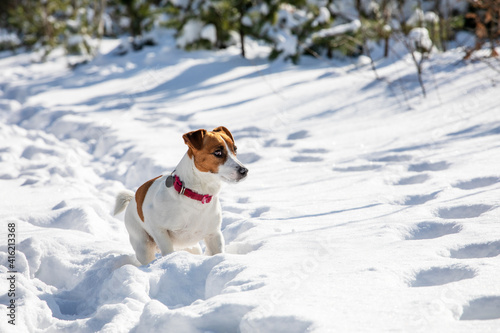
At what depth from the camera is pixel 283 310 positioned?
2.22 meters

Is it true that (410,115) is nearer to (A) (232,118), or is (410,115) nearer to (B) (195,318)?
(A) (232,118)

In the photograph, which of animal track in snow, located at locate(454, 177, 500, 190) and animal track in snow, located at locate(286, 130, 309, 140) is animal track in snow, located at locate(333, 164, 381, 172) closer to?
animal track in snow, located at locate(454, 177, 500, 190)

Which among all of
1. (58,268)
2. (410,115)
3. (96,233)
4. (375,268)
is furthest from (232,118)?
(375,268)

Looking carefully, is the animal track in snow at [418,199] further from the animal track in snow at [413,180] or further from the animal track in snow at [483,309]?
the animal track in snow at [483,309]

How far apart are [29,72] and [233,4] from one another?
6.89m

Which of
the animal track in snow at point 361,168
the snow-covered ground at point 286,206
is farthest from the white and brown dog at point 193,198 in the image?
the animal track in snow at point 361,168

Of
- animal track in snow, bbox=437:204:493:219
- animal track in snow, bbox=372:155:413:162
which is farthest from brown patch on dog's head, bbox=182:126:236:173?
animal track in snow, bbox=372:155:413:162

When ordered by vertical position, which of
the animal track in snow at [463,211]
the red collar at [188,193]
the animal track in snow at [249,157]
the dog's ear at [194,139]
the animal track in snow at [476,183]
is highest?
the dog's ear at [194,139]

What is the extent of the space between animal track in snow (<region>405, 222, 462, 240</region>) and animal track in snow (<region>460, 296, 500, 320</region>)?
46.2 inches

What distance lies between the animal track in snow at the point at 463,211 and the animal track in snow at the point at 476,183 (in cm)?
67

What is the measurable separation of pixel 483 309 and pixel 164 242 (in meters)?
2.01

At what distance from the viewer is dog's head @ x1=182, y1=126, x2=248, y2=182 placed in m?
3.34

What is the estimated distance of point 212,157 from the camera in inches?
131

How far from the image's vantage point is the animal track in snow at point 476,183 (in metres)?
4.34
